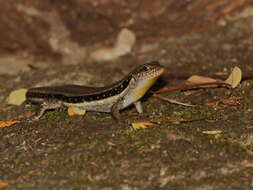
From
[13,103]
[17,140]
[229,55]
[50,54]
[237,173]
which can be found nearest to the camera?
[237,173]

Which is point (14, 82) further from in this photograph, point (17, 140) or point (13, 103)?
point (17, 140)

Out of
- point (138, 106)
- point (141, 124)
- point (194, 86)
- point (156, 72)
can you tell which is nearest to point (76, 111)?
point (138, 106)

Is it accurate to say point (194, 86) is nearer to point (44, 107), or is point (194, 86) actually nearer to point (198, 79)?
point (198, 79)

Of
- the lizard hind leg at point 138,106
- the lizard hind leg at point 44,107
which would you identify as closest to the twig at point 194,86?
the lizard hind leg at point 138,106

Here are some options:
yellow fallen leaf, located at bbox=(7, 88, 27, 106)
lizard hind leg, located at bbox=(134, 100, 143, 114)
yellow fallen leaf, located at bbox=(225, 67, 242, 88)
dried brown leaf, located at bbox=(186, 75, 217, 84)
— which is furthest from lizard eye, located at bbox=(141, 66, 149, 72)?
yellow fallen leaf, located at bbox=(7, 88, 27, 106)

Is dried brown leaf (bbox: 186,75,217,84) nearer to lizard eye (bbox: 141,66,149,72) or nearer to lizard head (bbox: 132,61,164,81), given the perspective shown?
lizard head (bbox: 132,61,164,81)

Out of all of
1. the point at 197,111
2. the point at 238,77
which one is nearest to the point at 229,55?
the point at 238,77

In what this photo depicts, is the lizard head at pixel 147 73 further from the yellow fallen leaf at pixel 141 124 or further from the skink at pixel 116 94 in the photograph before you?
the yellow fallen leaf at pixel 141 124
